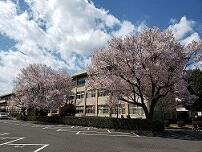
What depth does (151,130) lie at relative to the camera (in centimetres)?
2969

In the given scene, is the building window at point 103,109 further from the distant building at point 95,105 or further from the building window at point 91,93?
the building window at point 91,93

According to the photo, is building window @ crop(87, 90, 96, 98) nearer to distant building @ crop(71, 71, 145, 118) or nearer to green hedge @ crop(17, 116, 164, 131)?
distant building @ crop(71, 71, 145, 118)

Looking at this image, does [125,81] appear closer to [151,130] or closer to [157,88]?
[157,88]

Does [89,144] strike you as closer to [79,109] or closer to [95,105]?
[95,105]

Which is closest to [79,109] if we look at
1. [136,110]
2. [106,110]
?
[106,110]

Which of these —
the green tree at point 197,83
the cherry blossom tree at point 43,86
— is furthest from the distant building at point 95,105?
the green tree at point 197,83

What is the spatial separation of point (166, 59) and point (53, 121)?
25.5m

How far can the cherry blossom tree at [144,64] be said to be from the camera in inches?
1145

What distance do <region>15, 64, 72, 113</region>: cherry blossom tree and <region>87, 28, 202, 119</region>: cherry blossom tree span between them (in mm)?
21585

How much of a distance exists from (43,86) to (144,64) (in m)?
27.6

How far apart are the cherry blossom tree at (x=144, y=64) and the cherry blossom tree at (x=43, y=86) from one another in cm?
2158

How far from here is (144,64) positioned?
29234 millimetres

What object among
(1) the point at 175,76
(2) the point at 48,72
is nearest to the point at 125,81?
(1) the point at 175,76

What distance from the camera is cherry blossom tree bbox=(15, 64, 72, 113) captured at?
52.2m
